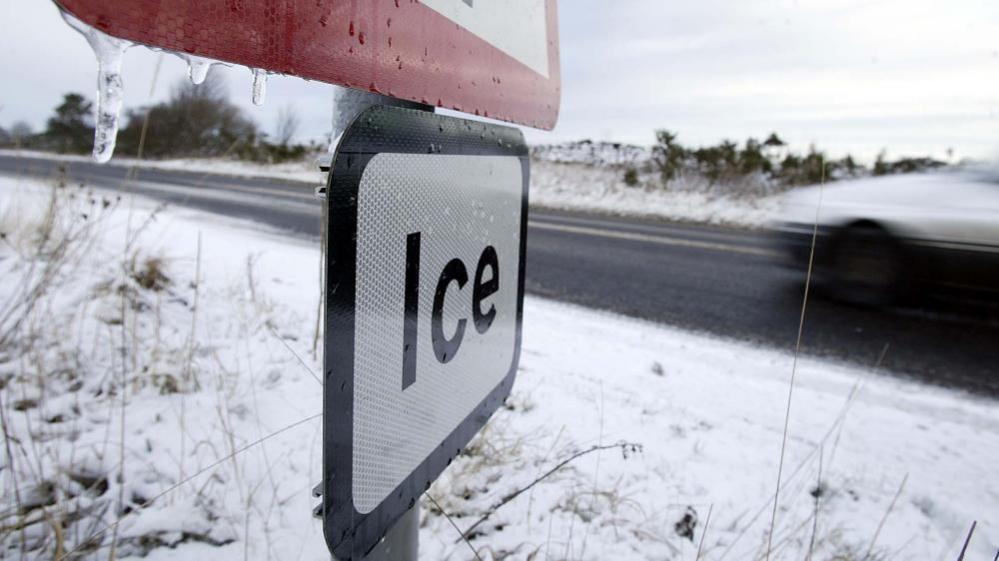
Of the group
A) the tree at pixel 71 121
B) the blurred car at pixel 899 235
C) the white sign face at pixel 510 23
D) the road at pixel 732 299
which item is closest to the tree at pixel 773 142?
the road at pixel 732 299

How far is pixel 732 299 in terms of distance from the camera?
450 cm

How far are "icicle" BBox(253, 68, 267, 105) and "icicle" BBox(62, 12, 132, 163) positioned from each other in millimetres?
96

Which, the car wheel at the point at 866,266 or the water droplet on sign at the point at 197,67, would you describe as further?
the car wheel at the point at 866,266

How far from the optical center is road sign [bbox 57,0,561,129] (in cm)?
36

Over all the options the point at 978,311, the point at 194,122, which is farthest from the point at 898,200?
the point at 194,122

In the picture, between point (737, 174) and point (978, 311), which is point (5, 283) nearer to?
point (978, 311)

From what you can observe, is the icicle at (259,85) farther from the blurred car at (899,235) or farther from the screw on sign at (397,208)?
the blurred car at (899,235)

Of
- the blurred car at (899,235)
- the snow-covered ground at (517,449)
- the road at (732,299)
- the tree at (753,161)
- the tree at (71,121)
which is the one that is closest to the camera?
the snow-covered ground at (517,449)

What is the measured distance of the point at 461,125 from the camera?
0.72m

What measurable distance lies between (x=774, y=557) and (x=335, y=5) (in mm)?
1677

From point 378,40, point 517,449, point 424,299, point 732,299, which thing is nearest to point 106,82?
point 378,40

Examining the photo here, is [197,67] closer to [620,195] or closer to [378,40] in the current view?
[378,40]

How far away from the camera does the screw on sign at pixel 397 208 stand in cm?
44

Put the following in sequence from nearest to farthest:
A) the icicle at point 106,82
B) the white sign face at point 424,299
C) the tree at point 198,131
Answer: the icicle at point 106,82
the white sign face at point 424,299
the tree at point 198,131
